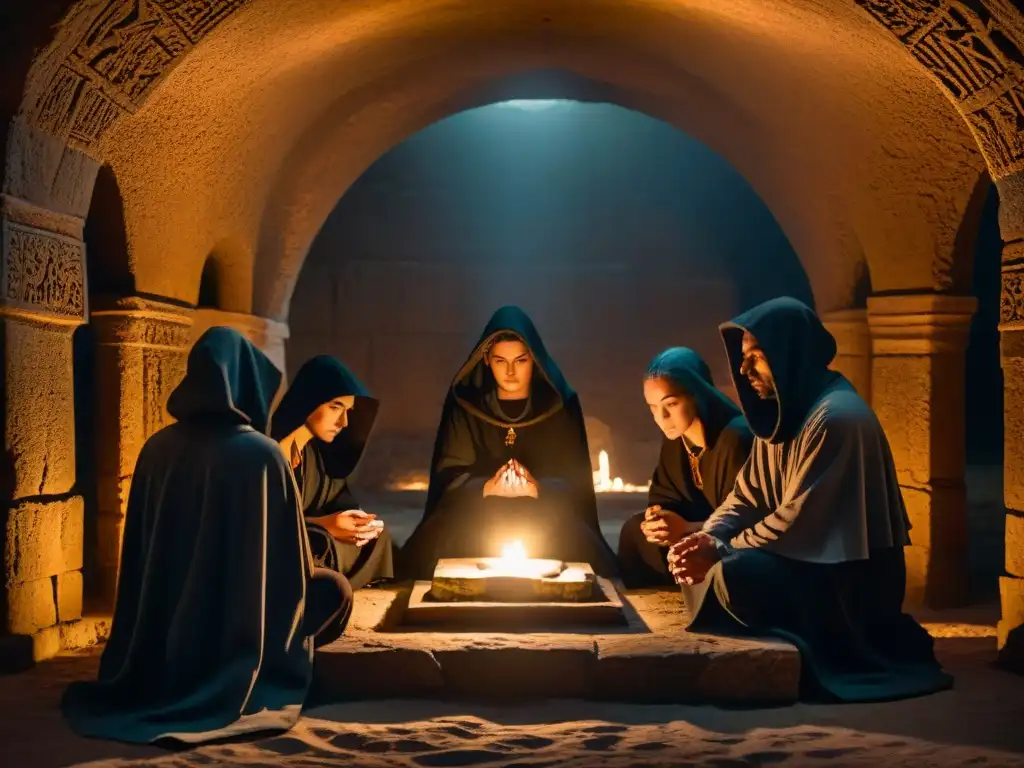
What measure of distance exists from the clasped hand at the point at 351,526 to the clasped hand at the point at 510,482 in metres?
0.86

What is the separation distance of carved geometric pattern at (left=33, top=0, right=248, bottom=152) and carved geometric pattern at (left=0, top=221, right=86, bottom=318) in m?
0.48

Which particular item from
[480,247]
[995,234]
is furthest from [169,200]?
[995,234]

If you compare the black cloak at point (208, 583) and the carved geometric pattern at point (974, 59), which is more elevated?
the carved geometric pattern at point (974, 59)

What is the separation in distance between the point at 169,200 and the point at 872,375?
469 centimetres

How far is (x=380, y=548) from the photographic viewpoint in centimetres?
650

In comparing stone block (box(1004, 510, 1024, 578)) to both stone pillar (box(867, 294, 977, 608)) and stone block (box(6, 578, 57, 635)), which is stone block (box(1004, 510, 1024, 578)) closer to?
stone pillar (box(867, 294, 977, 608))

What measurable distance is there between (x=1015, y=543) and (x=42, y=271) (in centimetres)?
466

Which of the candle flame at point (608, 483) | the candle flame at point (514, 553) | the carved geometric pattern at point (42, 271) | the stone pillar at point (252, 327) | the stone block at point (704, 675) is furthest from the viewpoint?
the candle flame at point (608, 483)

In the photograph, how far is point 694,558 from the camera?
5.13m

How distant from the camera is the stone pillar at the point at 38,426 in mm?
5184

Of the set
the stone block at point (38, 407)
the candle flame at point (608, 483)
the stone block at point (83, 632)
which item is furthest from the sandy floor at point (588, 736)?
the candle flame at point (608, 483)

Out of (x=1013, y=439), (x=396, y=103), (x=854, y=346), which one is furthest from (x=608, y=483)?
(x=1013, y=439)

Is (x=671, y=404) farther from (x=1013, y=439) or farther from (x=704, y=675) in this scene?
(x=704, y=675)

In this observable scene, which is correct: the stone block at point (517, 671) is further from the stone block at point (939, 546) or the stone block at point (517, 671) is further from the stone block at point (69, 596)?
the stone block at point (939, 546)
